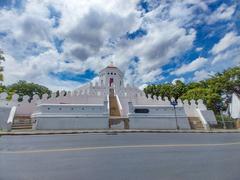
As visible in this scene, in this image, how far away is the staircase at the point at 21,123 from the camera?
68.7ft

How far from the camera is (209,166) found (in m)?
5.95

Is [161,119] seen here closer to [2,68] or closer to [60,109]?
[60,109]

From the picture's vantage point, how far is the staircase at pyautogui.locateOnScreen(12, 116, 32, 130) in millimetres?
20941

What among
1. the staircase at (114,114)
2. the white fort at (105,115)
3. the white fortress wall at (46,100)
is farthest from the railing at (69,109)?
the white fortress wall at (46,100)

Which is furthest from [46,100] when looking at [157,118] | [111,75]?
[111,75]

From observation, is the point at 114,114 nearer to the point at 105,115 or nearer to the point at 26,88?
the point at 105,115

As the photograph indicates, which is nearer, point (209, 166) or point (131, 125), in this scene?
point (209, 166)

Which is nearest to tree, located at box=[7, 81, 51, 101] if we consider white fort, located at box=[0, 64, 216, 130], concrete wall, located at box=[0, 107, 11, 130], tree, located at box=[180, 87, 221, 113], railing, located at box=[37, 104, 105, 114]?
white fort, located at box=[0, 64, 216, 130]

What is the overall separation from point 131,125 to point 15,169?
17.7m

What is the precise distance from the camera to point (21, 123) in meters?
22.3

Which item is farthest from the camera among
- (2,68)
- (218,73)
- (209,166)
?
(218,73)

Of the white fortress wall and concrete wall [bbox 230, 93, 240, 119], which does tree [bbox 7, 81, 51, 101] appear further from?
concrete wall [bbox 230, 93, 240, 119]

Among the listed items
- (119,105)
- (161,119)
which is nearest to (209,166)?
(161,119)

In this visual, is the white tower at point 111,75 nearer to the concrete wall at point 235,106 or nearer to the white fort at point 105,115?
the white fort at point 105,115
